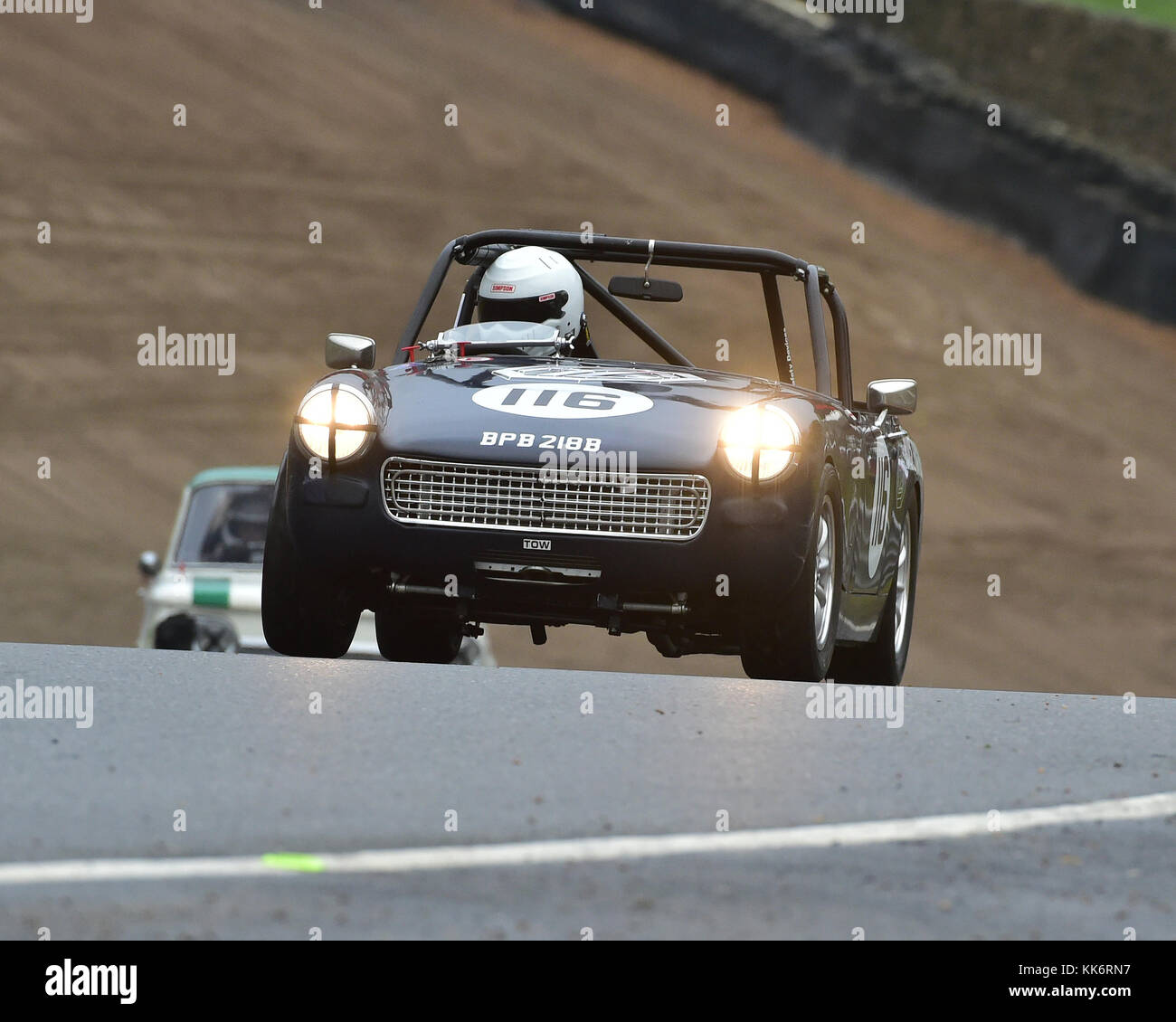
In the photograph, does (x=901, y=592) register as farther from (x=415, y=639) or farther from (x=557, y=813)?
(x=557, y=813)

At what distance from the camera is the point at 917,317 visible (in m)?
31.6

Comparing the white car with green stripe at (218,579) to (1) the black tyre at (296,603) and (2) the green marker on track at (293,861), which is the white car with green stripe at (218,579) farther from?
(2) the green marker on track at (293,861)

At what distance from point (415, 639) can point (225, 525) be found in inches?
217

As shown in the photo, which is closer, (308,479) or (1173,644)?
(308,479)

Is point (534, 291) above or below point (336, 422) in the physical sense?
above

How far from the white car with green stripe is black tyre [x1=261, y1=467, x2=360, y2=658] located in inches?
181

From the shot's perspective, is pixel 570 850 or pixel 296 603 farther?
pixel 296 603

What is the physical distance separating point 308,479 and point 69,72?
27.4 m

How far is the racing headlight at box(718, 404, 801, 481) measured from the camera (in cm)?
726

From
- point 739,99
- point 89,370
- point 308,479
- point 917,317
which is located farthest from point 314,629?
point 739,99

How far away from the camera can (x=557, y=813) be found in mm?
5277
